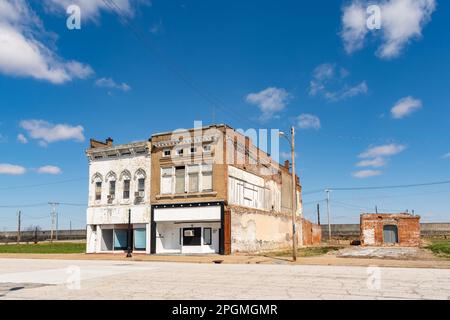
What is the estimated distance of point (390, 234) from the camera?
45.5 m

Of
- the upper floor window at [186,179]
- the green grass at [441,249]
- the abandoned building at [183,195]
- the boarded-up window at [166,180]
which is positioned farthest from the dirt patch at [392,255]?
the boarded-up window at [166,180]

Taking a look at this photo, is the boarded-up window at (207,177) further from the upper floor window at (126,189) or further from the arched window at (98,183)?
the arched window at (98,183)

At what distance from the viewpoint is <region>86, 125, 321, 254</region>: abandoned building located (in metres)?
32.9

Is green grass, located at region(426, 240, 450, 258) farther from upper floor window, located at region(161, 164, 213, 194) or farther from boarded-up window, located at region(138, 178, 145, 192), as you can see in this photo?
boarded-up window, located at region(138, 178, 145, 192)

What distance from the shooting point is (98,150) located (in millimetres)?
39219

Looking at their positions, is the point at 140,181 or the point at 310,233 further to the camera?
the point at 310,233

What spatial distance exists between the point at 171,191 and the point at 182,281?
20854 mm

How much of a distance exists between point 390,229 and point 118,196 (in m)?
28.9

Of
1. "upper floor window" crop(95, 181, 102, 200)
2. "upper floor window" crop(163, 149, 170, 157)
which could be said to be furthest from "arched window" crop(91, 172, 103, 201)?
"upper floor window" crop(163, 149, 170, 157)

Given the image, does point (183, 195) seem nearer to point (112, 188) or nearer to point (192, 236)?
point (192, 236)

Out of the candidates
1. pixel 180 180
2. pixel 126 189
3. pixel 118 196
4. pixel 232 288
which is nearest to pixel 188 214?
pixel 180 180
